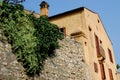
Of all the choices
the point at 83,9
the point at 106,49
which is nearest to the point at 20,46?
the point at 83,9

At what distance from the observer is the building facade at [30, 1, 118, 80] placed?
1930 centimetres

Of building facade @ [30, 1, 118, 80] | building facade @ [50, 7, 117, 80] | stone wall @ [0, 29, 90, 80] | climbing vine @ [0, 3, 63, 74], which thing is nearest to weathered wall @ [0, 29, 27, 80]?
stone wall @ [0, 29, 90, 80]

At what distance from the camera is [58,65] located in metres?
16.0

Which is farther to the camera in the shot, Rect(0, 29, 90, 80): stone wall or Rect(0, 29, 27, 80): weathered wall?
Rect(0, 29, 90, 80): stone wall

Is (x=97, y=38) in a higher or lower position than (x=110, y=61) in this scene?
higher

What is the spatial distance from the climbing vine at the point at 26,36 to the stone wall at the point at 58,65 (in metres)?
0.35

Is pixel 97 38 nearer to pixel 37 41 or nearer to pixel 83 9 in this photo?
pixel 83 9

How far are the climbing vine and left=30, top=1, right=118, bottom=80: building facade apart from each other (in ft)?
12.7

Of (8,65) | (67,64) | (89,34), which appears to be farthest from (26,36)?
(89,34)

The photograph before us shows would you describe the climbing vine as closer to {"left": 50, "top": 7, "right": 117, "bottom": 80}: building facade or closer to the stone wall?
the stone wall

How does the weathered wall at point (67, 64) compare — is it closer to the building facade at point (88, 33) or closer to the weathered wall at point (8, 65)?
the building facade at point (88, 33)

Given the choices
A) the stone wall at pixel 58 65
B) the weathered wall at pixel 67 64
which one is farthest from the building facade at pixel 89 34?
the stone wall at pixel 58 65

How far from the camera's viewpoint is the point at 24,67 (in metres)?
13.5

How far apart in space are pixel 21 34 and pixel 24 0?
233 cm
